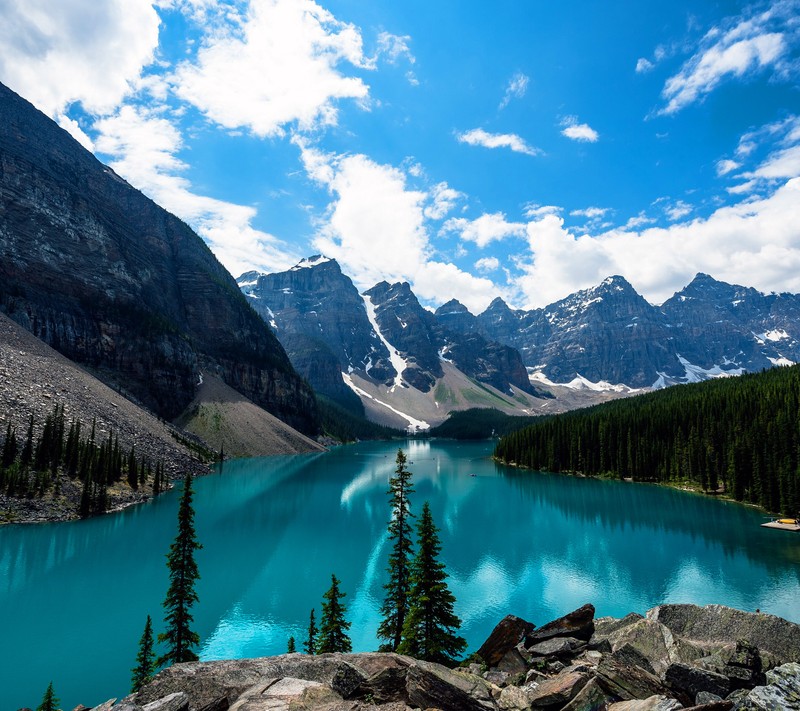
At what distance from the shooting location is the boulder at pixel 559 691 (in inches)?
444

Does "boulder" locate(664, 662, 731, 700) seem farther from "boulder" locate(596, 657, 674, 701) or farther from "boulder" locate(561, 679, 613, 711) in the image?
"boulder" locate(561, 679, 613, 711)

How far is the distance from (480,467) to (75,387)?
4301 inches

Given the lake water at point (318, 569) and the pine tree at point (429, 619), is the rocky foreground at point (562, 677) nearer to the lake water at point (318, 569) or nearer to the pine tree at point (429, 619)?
the pine tree at point (429, 619)

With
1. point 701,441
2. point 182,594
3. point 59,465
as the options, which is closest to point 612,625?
point 182,594

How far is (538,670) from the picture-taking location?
15.4 meters

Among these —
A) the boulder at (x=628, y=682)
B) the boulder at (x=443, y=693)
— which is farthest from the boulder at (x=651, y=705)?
the boulder at (x=443, y=693)

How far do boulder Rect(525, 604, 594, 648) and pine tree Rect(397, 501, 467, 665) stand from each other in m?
4.65

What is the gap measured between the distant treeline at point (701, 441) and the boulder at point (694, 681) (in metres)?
72.5

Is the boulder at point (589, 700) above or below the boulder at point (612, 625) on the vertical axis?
above

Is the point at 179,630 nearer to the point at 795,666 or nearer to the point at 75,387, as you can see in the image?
the point at 795,666

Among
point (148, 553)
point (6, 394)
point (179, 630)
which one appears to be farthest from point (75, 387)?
point (179, 630)

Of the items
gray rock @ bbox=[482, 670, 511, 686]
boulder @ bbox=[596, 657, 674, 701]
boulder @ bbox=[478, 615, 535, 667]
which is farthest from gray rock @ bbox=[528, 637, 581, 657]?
boulder @ bbox=[596, 657, 674, 701]

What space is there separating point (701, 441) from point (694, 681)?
337ft

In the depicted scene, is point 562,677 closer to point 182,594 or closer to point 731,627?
point 731,627
